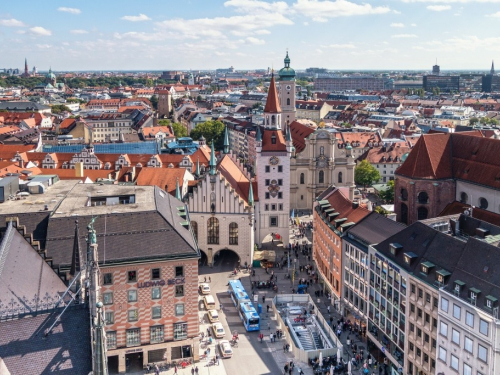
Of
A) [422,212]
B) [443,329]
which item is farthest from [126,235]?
[422,212]

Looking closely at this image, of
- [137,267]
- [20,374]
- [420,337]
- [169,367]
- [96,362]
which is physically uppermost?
[96,362]

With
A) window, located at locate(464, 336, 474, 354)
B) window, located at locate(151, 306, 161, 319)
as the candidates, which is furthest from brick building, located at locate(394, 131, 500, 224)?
window, located at locate(151, 306, 161, 319)

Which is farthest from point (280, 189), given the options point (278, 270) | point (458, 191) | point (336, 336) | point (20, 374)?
point (20, 374)

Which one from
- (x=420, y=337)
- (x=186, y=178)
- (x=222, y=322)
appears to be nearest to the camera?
(x=420, y=337)

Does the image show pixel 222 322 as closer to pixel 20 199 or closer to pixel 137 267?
pixel 137 267

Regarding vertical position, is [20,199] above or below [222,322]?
above

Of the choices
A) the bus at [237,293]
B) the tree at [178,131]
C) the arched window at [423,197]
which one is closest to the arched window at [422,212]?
the arched window at [423,197]

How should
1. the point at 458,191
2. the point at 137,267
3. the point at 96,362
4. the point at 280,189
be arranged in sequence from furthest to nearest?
1. the point at 280,189
2. the point at 458,191
3. the point at 137,267
4. the point at 96,362

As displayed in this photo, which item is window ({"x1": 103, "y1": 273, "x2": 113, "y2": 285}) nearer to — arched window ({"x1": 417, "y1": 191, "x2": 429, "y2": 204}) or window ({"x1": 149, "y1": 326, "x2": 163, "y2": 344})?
window ({"x1": 149, "y1": 326, "x2": 163, "y2": 344})
